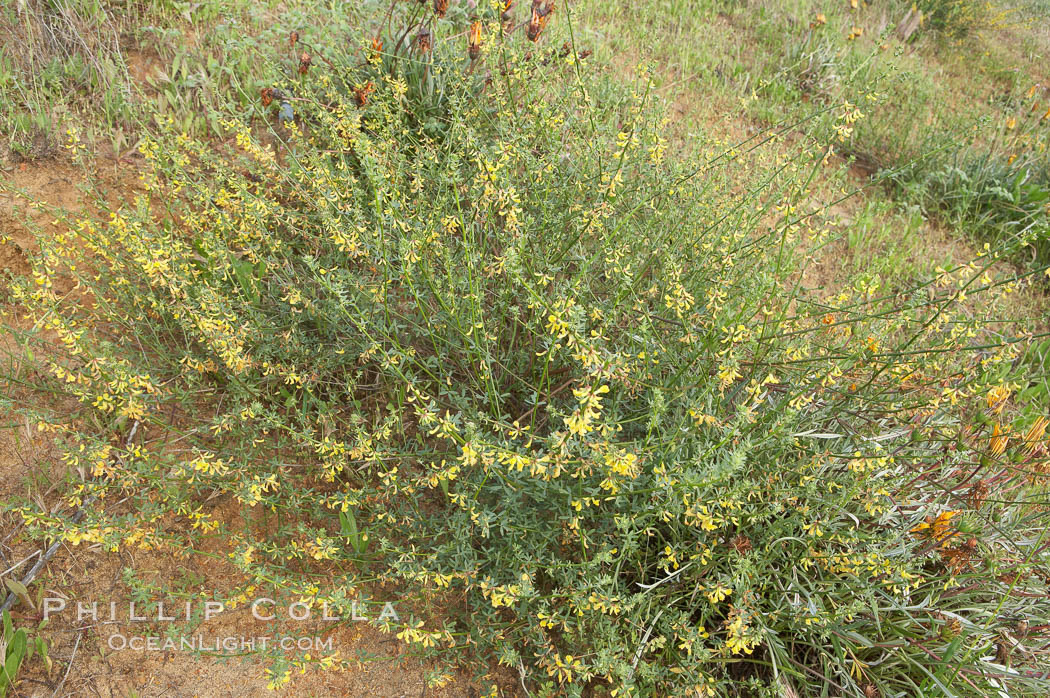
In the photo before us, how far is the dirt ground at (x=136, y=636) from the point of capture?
202cm

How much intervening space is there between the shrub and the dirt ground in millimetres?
130

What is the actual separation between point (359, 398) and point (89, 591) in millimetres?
1088

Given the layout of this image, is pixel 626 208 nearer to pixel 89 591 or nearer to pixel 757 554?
pixel 757 554

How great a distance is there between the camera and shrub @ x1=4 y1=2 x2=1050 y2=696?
1961mm

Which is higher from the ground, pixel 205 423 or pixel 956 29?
pixel 956 29

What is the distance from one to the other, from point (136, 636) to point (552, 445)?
1.53m

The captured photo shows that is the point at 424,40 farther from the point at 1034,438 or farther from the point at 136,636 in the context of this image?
the point at 1034,438

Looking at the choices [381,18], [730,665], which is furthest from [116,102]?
[730,665]

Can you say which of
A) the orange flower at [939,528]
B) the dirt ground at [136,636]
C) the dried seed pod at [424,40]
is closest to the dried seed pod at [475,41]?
the dried seed pod at [424,40]

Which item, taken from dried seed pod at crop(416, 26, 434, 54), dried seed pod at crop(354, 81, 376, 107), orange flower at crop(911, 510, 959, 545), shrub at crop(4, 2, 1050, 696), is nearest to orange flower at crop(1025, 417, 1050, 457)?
shrub at crop(4, 2, 1050, 696)

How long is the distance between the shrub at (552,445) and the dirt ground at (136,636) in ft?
0.43

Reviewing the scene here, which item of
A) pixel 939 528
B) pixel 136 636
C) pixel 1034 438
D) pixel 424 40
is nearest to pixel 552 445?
pixel 939 528

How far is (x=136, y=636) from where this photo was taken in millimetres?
2082

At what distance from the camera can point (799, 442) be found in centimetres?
235
